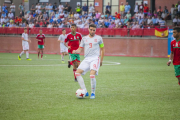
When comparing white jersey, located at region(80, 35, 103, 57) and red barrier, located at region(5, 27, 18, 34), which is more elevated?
white jersey, located at region(80, 35, 103, 57)

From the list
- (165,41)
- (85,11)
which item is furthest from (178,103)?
(85,11)

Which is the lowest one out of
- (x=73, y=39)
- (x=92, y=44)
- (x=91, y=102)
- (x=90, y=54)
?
(x=91, y=102)

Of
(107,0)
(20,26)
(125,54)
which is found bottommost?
(125,54)

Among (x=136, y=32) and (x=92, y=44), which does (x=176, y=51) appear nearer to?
(x=92, y=44)

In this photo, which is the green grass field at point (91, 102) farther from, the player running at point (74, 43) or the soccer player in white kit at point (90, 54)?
the player running at point (74, 43)

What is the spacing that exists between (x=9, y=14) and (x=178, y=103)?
33.3m

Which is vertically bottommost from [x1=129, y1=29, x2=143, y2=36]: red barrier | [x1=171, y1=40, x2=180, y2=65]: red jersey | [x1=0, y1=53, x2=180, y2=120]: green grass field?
[x1=0, y1=53, x2=180, y2=120]: green grass field

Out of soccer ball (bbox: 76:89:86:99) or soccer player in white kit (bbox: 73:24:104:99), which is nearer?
soccer ball (bbox: 76:89:86:99)

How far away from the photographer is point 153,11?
31094 millimetres

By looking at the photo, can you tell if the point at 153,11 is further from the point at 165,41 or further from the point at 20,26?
the point at 20,26

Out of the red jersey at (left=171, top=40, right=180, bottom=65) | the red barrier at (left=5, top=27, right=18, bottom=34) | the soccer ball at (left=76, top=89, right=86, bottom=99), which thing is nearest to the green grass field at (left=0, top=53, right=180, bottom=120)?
the soccer ball at (left=76, top=89, right=86, bottom=99)

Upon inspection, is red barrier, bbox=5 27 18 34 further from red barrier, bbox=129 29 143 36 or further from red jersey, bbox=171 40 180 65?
red jersey, bbox=171 40 180 65

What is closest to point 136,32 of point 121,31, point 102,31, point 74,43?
point 121,31

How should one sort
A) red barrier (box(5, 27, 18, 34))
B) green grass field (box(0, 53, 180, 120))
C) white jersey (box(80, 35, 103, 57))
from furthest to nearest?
red barrier (box(5, 27, 18, 34)), white jersey (box(80, 35, 103, 57)), green grass field (box(0, 53, 180, 120))
